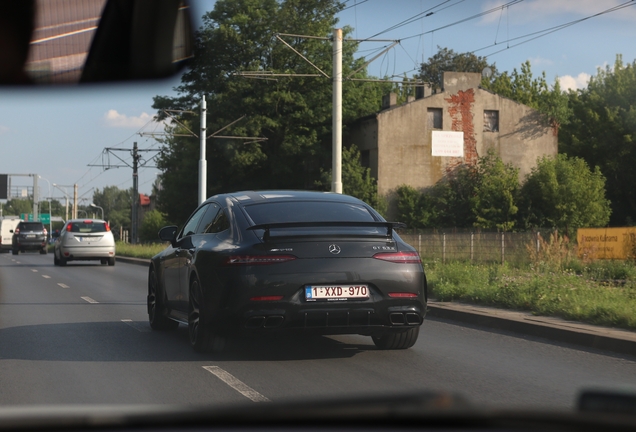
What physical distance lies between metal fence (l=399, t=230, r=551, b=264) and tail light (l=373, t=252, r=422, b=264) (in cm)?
1864

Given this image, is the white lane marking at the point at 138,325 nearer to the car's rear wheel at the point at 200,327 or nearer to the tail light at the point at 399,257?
the car's rear wheel at the point at 200,327

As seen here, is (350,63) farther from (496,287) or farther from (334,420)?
(334,420)

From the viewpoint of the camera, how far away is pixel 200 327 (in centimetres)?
837

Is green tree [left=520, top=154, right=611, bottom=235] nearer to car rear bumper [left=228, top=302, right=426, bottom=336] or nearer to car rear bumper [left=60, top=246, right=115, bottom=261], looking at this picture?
car rear bumper [left=60, top=246, right=115, bottom=261]

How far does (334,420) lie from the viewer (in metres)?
2.37

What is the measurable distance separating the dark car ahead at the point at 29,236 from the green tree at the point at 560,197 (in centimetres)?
2872

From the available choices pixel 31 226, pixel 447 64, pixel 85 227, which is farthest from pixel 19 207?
pixel 85 227

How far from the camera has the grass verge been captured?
10.6 metres

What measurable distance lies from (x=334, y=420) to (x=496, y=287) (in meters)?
12.3

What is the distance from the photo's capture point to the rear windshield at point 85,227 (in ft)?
109

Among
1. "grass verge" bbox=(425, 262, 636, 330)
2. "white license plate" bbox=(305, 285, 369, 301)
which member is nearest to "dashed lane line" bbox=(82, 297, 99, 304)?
"grass verge" bbox=(425, 262, 636, 330)

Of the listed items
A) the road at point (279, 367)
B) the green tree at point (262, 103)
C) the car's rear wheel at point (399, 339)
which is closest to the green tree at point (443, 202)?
the green tree at point (262, 103)

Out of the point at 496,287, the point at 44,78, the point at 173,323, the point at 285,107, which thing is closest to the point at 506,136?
the point at 285,107

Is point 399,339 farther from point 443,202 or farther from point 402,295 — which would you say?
point 443,202
